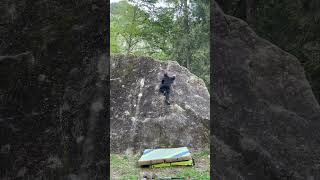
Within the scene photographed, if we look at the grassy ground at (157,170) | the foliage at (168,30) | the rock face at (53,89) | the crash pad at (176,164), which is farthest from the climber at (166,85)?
the rock face at (53,89)

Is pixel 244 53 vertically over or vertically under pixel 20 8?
under

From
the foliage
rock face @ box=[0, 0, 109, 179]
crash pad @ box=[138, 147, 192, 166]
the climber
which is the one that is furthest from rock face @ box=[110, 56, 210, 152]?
rock face @ box=[0, 0, 109, 179]

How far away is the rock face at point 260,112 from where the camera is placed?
1246 millimetres

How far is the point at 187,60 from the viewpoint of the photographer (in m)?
15.3

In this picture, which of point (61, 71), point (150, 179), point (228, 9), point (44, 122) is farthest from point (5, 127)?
point (150, 179)

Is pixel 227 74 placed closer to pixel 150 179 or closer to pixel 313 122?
pixel 313 122

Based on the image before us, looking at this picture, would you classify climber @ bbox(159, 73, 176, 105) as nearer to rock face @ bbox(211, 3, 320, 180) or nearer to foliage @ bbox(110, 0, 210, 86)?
foliage @ bbox(110, 0, 210, 86)

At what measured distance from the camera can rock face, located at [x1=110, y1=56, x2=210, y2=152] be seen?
28.0 ft

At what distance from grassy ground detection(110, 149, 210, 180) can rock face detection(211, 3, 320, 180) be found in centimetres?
490

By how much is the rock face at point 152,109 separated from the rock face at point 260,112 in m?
7.20

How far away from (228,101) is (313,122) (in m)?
0.28

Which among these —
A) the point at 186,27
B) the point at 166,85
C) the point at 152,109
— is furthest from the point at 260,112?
the point at 186,27

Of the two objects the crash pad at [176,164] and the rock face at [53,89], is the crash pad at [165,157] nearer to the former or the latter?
the crash pad at [176,164]

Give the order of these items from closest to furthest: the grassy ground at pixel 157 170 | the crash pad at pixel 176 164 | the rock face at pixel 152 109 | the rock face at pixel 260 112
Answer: the rock face at pixel 260 112, the grassy ground at pixel 157 170, the crash pad at pixel 176 164, the rock face at pixel 152 109
